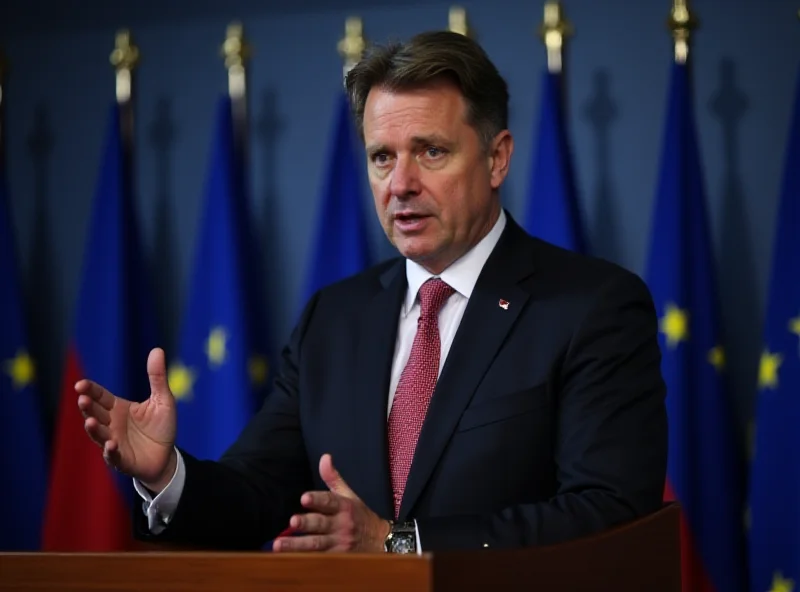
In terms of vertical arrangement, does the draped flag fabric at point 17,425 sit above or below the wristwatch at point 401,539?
above

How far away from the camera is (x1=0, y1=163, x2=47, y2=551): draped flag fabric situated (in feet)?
13.5

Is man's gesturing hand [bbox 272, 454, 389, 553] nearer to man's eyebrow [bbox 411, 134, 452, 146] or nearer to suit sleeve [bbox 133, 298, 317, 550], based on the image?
suit sleeve [bbox 133, 298, 317, 550]

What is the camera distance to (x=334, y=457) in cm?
230

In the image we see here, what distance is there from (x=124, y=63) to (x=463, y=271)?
232 cm

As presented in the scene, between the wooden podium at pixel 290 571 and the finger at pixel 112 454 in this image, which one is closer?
the wooden podium at pixel 290 571

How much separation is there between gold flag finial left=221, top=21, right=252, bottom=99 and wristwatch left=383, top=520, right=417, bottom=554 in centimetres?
270

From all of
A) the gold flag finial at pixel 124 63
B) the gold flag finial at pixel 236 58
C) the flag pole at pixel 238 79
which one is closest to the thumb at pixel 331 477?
the flag pole at pixel 238 79

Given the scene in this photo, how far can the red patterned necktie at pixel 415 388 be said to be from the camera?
2227 millimetres

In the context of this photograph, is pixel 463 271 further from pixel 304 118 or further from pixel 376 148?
pixel 304 118

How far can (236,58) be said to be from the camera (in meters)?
4.14

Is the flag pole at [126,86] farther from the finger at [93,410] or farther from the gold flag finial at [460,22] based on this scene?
the finger at [93,410]

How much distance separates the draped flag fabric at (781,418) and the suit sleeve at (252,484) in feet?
5.14

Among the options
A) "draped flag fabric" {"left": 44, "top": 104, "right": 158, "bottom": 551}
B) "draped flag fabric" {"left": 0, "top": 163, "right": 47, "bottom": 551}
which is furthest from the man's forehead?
"draped flag fabric" {"left": 0, "top": 163, "right": 47, "bottom": 551}

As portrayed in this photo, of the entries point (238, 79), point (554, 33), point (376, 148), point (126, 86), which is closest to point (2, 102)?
point (126, 86)
